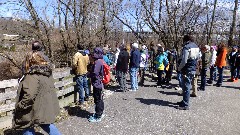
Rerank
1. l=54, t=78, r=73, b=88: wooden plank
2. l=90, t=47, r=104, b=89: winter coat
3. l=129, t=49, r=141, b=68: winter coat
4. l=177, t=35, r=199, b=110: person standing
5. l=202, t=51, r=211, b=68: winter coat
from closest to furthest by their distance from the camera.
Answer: l=90, t=47, r=104, b=89: winter coat < l=177, t=35, r=199, b=110: person standing < l=54, t=78, r=73, b=88: wooden plank < l=202, t=51, r=211, b=68: winter coat < l=129, t=49, r=141, b=68: winter coat

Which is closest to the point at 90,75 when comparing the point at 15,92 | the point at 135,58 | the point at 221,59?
the point at 15,92

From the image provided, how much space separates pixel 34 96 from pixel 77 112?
3537mm

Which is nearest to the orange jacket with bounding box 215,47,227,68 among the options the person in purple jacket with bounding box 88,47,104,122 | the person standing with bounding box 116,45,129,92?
the person standing with bounding box 116,45,129,92

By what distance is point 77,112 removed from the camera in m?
7.65

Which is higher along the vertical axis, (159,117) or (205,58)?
(205,58)

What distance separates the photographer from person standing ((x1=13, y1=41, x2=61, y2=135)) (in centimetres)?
417

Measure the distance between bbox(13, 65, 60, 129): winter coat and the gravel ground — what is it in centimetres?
186

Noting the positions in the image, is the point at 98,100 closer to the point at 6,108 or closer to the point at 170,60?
the point at 6,108

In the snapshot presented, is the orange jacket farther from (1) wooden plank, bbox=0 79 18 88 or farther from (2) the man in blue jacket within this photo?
(1) wooden plank, bbox=0 79 18 88

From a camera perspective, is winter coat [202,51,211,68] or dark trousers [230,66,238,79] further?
dark trousers [230,66,238,79]

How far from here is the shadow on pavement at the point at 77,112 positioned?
7.37 metres

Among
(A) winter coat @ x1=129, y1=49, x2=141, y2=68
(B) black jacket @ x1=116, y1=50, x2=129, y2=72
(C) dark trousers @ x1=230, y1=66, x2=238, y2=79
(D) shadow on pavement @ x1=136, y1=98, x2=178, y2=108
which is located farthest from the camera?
(C) dark trousers @ x1=230, y1=66, x2=238, y2=79

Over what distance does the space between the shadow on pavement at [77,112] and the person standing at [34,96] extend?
9.43ft

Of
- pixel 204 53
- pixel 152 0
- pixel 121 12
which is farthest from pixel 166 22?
pixel 121 12
